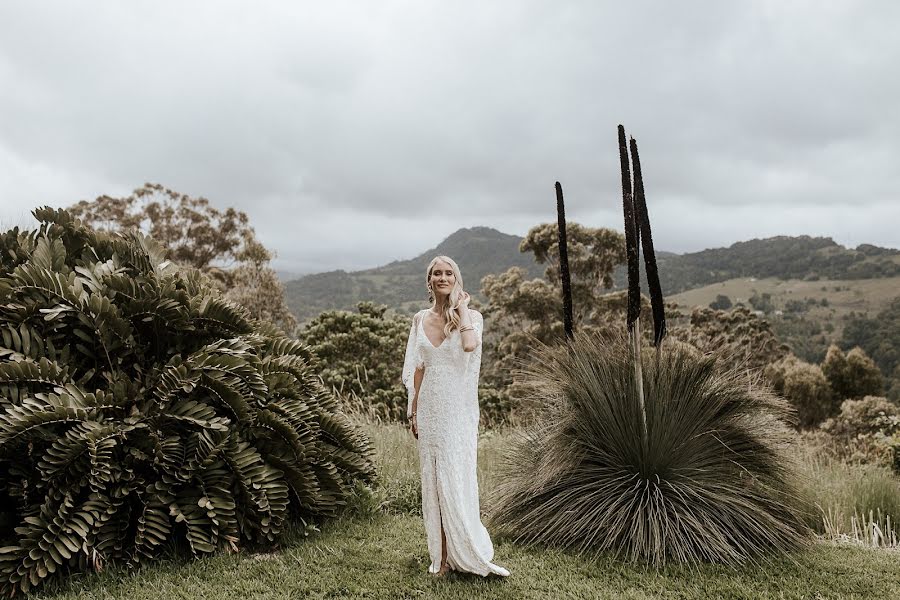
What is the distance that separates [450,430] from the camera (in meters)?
4.16

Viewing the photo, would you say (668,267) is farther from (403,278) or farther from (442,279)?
(442,279)

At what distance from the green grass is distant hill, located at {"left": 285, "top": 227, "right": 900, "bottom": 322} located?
42.4 metres

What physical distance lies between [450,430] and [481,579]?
99 centimetres

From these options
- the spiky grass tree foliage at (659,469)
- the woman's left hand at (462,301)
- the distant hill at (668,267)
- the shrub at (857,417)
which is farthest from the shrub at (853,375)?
the woman's left hand at (462,301)

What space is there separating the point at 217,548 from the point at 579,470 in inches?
108

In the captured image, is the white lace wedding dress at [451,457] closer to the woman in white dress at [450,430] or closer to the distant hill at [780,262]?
the woman in white dress at [450,430]

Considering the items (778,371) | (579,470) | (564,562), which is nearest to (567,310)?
(579,470)

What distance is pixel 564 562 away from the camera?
4.42 m

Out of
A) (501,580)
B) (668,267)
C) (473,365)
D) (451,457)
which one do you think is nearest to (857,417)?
(501,580)

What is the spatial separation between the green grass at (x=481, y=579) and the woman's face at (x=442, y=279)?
1.89m

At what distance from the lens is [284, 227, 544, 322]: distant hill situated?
49.7 metres

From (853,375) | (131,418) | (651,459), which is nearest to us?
(131,418)

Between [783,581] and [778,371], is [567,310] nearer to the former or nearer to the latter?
[783,581]

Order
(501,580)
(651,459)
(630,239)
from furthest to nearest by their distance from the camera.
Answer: (630,239)
(651,459)
(501,580)
